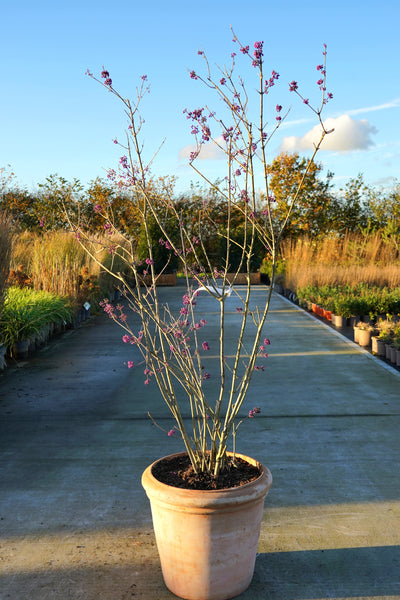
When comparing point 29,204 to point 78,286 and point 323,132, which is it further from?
point 323,132

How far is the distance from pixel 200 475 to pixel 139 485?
105cm

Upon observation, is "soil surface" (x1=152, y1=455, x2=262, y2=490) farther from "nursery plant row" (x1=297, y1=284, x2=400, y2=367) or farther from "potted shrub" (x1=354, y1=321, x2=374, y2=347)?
"potted shrub" (x1=354, y1=321, x2=374, y2=347)

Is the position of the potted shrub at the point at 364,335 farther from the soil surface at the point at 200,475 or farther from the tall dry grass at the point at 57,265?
the soil surface at the point at 200,475

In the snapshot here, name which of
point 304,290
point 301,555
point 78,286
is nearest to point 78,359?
point 78,286

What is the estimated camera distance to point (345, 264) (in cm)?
1557

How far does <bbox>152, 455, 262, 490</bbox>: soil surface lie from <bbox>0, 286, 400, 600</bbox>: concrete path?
436 millimetres

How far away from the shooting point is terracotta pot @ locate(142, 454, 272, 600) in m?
2.26

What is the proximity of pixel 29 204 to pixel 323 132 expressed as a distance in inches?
991

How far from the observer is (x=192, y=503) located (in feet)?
7.32

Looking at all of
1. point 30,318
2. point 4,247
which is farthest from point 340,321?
point 4,247

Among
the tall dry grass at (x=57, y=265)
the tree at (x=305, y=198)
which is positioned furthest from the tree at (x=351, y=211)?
the tall dry grass at (x=57, y=265)

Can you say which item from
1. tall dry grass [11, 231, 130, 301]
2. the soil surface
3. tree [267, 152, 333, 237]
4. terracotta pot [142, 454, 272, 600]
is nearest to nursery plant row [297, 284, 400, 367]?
tall dry grass [11, 231, 130, 301]

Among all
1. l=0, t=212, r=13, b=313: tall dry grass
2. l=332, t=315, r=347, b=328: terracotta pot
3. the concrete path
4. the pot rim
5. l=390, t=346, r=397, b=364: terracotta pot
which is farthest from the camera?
l=332, t=315, r=347, b=328: terracotta pot

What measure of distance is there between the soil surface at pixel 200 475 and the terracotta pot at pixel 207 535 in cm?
12
